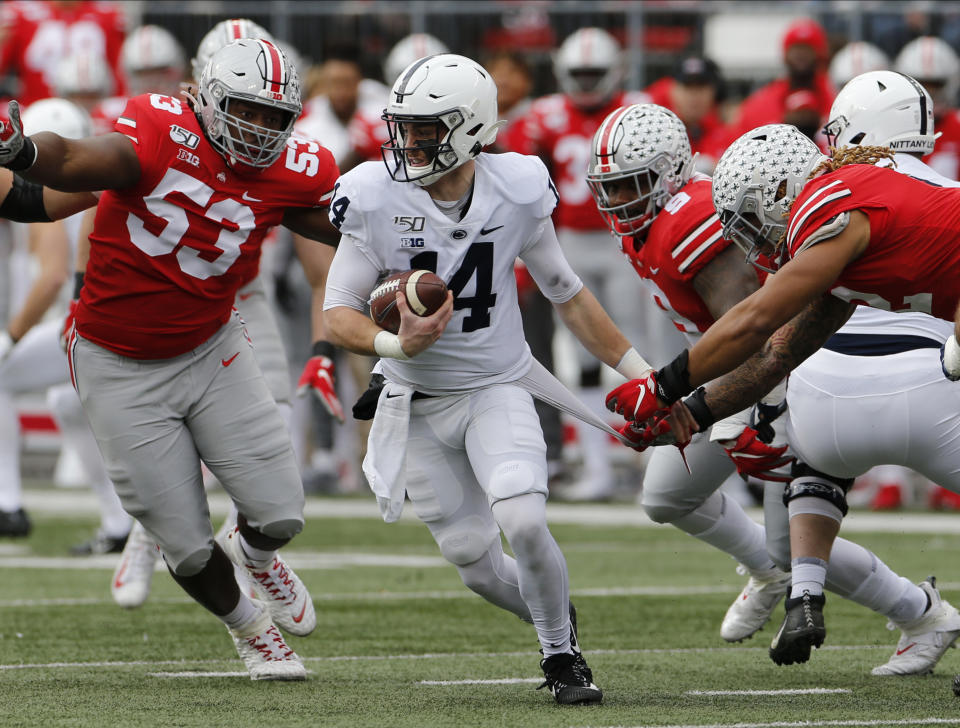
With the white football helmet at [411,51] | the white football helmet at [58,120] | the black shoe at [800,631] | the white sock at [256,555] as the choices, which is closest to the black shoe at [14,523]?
the white football helmet at [58,120]

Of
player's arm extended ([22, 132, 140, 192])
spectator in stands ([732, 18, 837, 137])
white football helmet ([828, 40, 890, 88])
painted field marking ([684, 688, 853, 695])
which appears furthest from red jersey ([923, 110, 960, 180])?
player's arm extended ([22, 132, 140, 192])

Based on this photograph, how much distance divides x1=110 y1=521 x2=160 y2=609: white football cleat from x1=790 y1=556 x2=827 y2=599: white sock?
2508 millimetres

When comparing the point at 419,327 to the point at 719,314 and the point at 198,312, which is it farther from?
the point at 719,314

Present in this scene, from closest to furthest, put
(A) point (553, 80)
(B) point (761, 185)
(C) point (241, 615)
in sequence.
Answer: (B) point (761, 185) → (C) point (241, 615) → (A) point (553, 80)

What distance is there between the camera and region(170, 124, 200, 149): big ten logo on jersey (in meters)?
4.99

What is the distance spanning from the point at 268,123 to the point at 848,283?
174cm

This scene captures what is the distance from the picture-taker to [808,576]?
482 centimetres

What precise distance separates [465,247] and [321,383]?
947mm

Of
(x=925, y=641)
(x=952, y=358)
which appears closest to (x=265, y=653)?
(x=925, y=641)

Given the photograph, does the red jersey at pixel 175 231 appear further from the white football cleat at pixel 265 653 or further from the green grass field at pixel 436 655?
the green grass field at pixel 436 655

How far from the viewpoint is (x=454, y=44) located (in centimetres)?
1220

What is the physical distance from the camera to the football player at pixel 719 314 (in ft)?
16.2

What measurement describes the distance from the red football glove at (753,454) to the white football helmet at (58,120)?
3.88 m

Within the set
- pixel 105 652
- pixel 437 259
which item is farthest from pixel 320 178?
pixel 105 652
